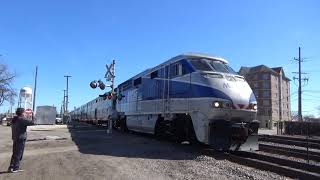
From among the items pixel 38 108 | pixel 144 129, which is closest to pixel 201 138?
pixel 144 129

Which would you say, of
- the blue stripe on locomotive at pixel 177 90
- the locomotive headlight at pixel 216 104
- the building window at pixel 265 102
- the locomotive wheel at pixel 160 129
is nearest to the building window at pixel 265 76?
the building window at pixel 265 102

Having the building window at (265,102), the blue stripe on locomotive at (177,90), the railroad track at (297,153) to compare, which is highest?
the building window at (265,102)

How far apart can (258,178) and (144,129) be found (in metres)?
12.7

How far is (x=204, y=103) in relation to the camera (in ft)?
49.5

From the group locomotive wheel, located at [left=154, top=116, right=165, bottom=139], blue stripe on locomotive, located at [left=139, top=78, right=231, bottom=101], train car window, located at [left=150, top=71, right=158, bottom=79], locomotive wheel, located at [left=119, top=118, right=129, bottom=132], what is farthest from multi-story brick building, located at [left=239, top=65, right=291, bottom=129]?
locomotive wheel, located at [left=154, top=116, right=165, bottom=139]

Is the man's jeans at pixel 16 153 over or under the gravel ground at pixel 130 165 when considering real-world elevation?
over

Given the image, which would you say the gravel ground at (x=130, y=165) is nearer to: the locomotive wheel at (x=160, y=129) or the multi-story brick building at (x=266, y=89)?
the locomotive wheel at (x=160, y=129)

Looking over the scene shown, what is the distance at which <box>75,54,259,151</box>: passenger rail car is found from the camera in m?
14.7

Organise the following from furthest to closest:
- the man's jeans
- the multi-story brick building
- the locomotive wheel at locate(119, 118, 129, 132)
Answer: the multi-story brick building, the locomotive wheel at locate(119, 118, 129, 132), the man's jeans

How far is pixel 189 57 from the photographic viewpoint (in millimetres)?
16828

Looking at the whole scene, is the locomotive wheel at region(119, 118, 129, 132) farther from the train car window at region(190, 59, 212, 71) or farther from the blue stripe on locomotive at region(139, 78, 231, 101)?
the train car window at region(190, 59, 212, 71)

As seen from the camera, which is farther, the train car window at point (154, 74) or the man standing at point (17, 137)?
the train car window at point (154, 74)

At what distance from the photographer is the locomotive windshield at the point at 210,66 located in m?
16.1

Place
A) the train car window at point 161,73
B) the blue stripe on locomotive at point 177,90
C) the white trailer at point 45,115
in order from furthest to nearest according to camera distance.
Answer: the white trailer at point 45,115 → the train car window at point 161,73 → the blue stripe on locomotive at point 177,90
